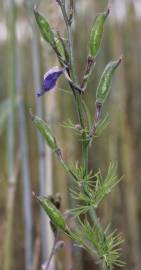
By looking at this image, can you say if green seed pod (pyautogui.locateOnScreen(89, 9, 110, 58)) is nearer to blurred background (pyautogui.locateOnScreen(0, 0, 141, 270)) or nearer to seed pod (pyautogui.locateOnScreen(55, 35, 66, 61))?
seed pod (pyautogui.locateOnScreen(55, 35, 66, 61))

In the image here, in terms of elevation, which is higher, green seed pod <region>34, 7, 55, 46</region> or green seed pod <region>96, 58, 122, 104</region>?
green seed pod <region>34, 7, 55, 46</region>

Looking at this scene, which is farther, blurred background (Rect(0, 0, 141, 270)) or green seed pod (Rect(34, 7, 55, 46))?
blurred background (Rect(0, 0, 141, 270))

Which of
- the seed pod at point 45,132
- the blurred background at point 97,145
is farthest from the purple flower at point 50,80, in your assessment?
the blurred background at point 97,145

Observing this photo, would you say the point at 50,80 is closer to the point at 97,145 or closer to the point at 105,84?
the point at 105,84

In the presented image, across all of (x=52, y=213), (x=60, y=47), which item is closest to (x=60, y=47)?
(x=60, y=47)

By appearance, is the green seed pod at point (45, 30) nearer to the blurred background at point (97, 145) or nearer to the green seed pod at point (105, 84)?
the green seed pod at point (105, 84)

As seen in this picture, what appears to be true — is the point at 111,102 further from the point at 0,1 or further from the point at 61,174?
the point at 0,1

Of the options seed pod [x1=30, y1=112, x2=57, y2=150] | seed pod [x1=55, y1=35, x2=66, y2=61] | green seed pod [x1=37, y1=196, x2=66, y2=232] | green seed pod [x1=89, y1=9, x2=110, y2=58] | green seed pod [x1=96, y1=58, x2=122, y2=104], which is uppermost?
green seed pod [x1=89, y1=9, x2=110, y2=58]

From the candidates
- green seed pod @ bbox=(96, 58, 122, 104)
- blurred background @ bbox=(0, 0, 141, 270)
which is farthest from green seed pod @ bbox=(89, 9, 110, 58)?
blurred background @ bbox=(0, 0, 141, 270)
